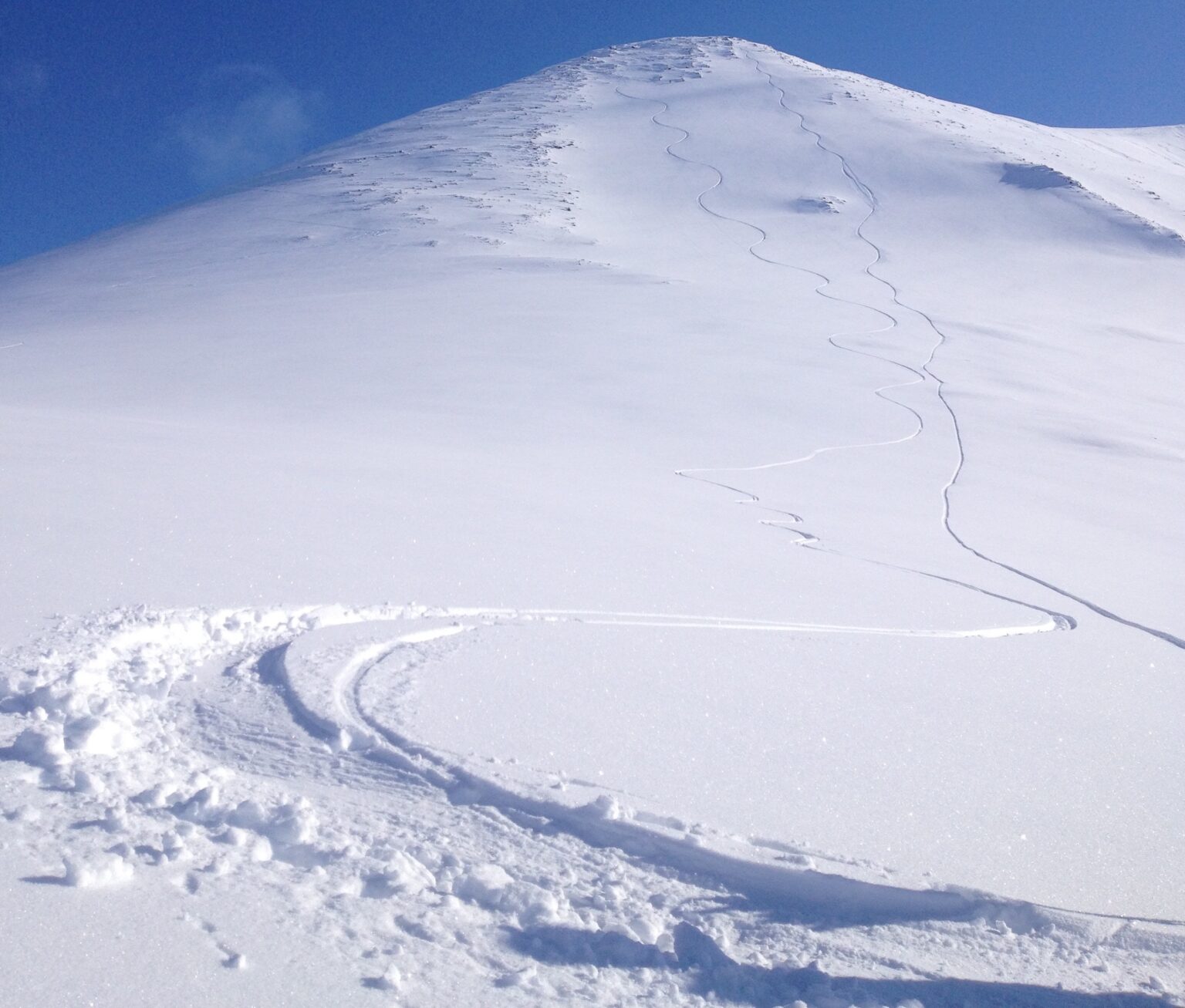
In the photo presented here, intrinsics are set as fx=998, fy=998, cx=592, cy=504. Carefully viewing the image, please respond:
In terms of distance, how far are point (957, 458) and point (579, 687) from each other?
299 inches

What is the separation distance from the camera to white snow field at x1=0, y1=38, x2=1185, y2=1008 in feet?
6.86

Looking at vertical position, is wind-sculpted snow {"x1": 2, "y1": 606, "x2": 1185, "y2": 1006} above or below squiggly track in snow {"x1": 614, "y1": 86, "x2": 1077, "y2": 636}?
below

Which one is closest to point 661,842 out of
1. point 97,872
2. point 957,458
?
point 97,872

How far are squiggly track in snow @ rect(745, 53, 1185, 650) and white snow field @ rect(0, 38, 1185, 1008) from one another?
4 centimetres

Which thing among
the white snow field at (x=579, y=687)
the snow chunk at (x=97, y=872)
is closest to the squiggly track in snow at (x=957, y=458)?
the white snow field at (x=579, y=687)

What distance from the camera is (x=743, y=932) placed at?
7.18 feet

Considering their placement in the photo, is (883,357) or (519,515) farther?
(883,357)

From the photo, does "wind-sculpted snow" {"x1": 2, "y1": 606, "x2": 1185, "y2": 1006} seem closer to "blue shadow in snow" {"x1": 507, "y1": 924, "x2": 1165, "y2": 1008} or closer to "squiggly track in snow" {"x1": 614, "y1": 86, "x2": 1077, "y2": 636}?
"blue shadow in snow" {"x1": 507, "y1": 924, "x2": 1165, "y2": 1008}

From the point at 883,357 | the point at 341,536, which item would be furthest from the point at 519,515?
the point at 883,357

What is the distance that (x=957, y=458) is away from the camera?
9867 millimetres

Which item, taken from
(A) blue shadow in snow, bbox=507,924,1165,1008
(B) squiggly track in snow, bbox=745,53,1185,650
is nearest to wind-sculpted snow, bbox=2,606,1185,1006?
(A) blue shadow in snow, bbox=507,924,1165,1008

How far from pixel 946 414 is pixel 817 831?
32.6 ft

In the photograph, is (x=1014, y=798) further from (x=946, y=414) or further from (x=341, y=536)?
(x=946, y=414)

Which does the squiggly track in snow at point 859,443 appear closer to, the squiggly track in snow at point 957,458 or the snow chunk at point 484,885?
the squiggly track in snow at point 957,458
